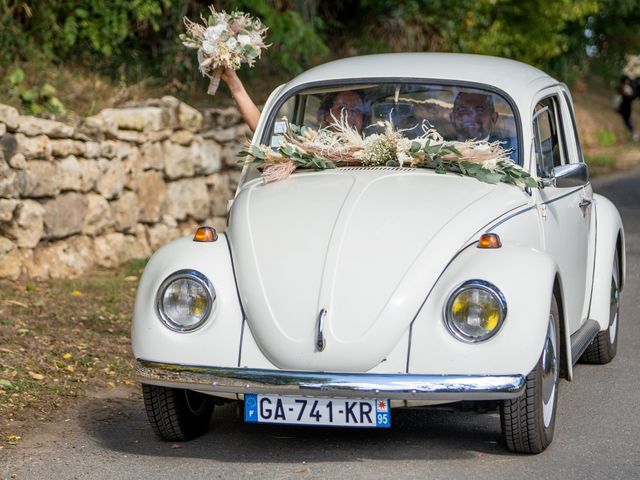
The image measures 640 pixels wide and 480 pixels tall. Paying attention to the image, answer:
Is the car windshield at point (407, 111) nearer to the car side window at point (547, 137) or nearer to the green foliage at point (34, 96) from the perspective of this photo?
the car side window at point (547, 137)

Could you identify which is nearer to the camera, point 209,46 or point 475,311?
point 475,311

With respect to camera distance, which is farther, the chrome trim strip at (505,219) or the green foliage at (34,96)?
the green foliage at (34,96)

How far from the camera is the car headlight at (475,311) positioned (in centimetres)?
486

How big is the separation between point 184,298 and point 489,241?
1348 millimetres

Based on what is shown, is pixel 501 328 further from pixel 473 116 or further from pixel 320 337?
pixel 473 116

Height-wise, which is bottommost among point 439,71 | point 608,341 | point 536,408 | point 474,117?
point 608,341

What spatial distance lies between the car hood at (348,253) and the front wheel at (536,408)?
564 mm

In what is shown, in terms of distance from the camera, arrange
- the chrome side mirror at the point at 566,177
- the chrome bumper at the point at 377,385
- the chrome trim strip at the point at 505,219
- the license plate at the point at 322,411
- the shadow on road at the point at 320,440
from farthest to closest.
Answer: the chrome side mirror at the point at 566,177 < the chrome trim strip at the point at 505,219 < the shadow on road at the point at 320,440 < the license plate at the point at 322,411 < the chrome bumper at the point at 377,385

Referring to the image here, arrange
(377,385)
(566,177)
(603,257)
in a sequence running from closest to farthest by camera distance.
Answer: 1. (377,385)
2. (566,177)
3. (603,257)

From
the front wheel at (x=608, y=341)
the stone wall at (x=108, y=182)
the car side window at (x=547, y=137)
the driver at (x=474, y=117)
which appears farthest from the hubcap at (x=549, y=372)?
the stone wall at (x=108, y=182)

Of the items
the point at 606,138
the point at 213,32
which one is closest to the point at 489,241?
the point at 213,32

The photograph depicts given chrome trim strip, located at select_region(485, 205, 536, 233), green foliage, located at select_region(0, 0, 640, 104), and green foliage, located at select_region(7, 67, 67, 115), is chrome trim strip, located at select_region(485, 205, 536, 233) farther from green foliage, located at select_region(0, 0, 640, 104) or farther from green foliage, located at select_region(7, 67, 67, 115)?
green foliage, located at select_region(0, 0, 640, 104)

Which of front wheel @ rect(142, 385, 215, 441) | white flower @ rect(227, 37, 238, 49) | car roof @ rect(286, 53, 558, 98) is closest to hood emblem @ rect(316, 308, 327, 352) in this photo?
front wheel @ rect(142, 385, 215, 441)

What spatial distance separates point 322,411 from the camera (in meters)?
4.94
